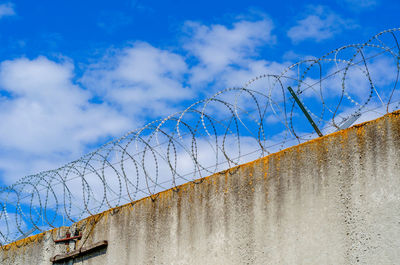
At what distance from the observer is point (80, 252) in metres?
9.82

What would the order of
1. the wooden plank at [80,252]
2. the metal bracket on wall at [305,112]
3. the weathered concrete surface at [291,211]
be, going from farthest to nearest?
the wooden plank at [80,252]
the metal bracket on wall at [305,112]
the weathered concrete surface at [291,211]

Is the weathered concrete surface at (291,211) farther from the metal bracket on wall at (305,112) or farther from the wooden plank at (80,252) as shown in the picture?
the wooden plank at (80,252)

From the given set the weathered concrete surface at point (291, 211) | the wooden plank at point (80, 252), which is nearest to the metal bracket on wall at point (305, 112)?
the weathered concrete surface at point (291, 211)

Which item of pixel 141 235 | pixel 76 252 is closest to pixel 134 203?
pixel 141 235

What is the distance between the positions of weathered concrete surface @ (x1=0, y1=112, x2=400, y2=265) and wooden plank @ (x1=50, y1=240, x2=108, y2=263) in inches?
18.3

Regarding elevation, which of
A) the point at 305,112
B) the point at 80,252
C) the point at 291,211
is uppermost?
the point at 305,112

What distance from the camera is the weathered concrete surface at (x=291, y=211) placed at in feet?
20.3

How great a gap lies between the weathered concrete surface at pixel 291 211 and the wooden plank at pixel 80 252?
0.46 meters

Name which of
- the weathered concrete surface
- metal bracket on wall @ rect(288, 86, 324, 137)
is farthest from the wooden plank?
metal bracket on wall @ rect(288, 86, 324, 137)

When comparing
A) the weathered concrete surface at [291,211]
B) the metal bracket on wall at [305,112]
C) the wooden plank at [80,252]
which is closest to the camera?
the weathered concrete surface at [291,211]

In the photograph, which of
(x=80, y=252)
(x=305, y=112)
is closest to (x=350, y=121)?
(x=305, y=112)

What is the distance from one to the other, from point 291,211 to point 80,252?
4654mm

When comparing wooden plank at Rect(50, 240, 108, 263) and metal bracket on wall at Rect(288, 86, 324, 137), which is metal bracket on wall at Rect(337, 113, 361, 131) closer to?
metal bracket on wall at Rect(288, 86, 324, 137)

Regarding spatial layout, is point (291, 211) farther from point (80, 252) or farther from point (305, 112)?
point (80, 252)
